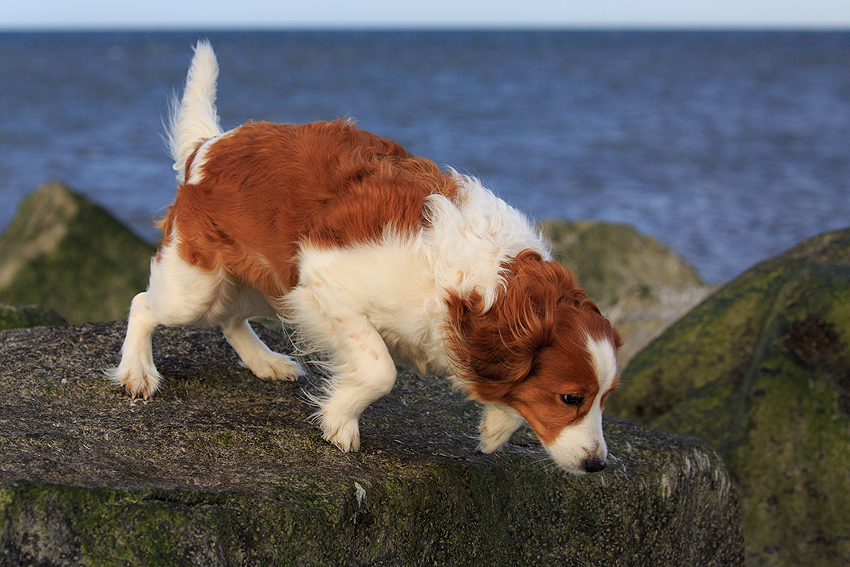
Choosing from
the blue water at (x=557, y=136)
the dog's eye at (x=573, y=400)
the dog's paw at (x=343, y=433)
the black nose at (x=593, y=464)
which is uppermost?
the dog's eye at (x=573, y=400)

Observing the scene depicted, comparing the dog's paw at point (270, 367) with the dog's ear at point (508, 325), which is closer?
the dog's ear at point (508, 325)

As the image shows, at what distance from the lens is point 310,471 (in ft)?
11.1

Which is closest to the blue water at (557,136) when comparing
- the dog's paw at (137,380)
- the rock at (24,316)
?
the dog's paw at (137,380)

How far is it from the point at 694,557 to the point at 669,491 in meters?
0.47

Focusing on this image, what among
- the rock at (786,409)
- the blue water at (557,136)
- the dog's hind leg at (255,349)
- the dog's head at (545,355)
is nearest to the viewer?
the dog's head at (545,355)

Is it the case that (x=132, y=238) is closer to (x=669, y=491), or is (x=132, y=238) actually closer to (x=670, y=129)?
(x=669, y=491)

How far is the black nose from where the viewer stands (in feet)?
11.0

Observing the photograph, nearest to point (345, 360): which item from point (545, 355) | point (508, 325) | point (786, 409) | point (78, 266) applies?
point (508, 325)

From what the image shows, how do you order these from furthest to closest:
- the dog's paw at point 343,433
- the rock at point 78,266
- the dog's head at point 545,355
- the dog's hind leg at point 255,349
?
the rock at point 78,266 → the dog's hind leg at point 255,349 → the dog's paw at point 343,433 → the dog's head at point 545,355

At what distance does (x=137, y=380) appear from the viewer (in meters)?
4.04

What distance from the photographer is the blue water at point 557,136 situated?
16234 mm

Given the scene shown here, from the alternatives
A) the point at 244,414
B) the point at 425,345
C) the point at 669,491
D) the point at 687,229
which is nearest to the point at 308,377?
the point at 244,414

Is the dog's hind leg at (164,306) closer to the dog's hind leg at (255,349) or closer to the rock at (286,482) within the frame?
the rock at (286,482)

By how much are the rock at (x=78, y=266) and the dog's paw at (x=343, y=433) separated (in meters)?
4.50
